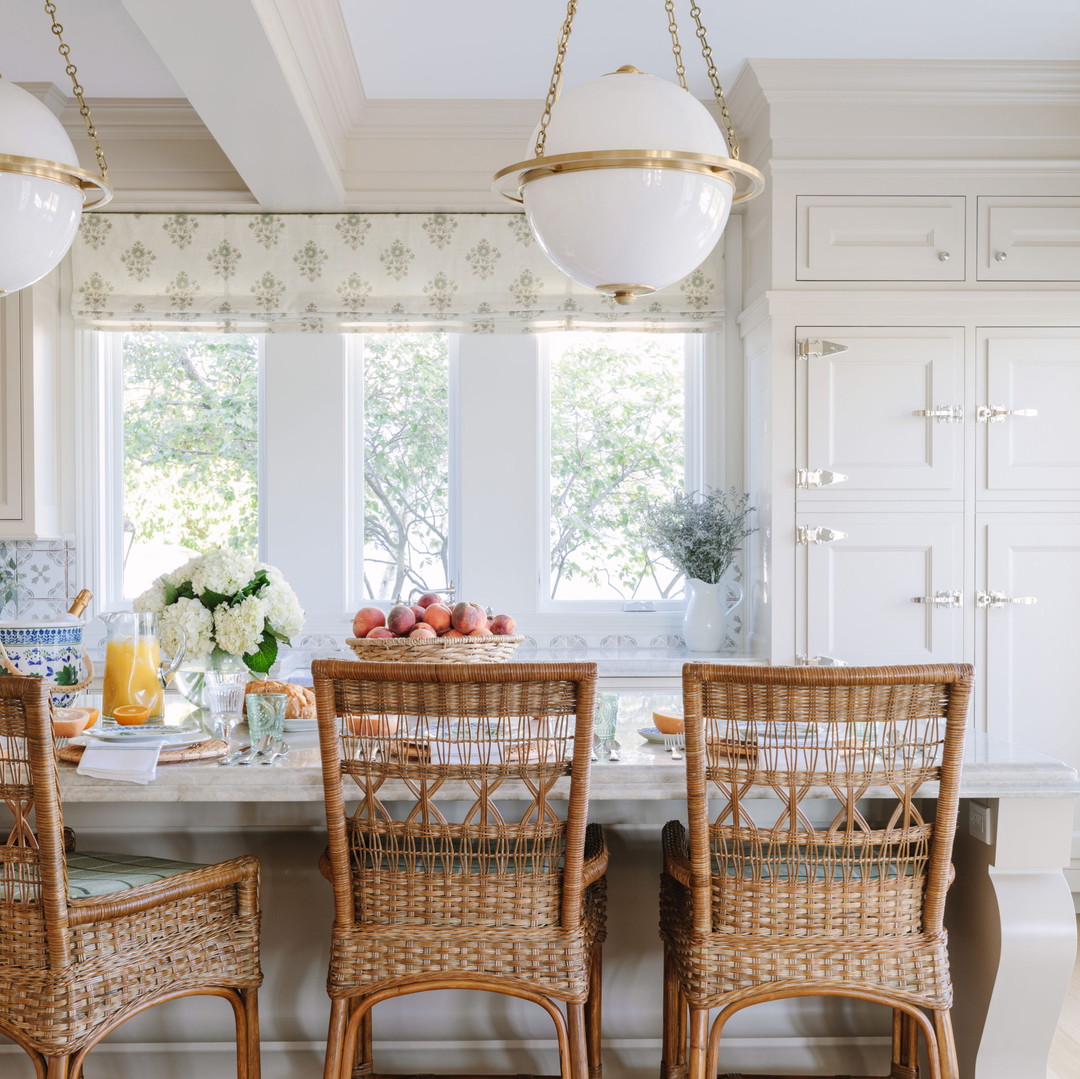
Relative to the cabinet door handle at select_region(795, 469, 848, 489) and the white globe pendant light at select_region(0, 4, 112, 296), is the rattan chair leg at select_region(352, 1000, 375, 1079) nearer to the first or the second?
the white globe pendant light at select_region(0, 4, 112, 296)

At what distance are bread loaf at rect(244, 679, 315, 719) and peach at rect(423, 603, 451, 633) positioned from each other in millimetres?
267

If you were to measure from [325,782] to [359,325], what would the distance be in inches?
98.6

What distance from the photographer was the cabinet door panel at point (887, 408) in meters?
3.36

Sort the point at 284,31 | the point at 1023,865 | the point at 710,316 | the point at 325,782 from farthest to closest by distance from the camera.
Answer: the point at 710,316
the point at 284,31
the point at 1023,865
the point at 325,782

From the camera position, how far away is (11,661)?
2064mm

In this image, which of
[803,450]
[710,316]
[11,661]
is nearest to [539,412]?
[710,316]

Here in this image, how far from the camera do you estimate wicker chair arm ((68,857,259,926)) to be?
1.57 m

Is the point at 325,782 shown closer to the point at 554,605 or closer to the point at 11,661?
the point at 11,661

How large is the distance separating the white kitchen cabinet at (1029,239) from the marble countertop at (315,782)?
2098mm

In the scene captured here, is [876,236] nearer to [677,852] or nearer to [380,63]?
[380,63]

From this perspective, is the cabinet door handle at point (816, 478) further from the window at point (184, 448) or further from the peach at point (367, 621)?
the window at point (184, 448)

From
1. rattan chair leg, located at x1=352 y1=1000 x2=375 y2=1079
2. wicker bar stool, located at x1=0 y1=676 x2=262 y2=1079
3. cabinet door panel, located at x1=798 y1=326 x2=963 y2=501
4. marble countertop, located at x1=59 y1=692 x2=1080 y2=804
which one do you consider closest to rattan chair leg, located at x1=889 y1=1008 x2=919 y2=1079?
marble countertop, located at x1=59 y1=692 x2=1080 y2=804

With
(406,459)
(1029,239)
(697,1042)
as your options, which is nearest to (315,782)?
(697,1042)

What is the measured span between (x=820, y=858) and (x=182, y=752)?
1075 millimetres
